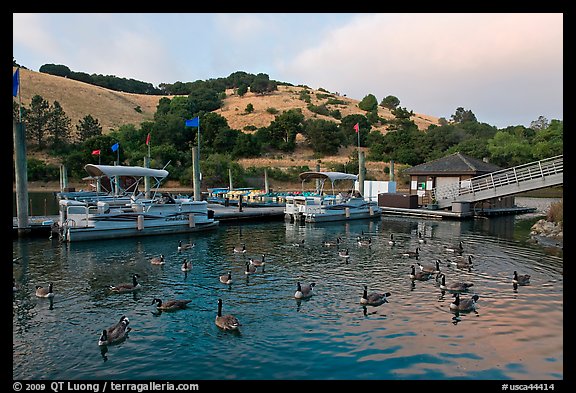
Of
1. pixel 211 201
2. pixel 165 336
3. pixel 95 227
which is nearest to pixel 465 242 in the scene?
pixel 165 336

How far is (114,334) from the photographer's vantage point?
515 inches

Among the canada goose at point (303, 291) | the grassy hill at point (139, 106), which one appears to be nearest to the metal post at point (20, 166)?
the canada goose at point (303, 291)

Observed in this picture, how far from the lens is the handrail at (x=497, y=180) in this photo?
40.6 m

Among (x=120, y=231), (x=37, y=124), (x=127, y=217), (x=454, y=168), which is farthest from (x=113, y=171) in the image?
(x=37, y=124)

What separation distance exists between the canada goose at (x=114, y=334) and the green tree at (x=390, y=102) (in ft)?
514

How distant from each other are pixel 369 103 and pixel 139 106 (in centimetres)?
7480

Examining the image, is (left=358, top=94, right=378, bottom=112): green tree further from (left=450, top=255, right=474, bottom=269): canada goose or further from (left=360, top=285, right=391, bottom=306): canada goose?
(left=360, top=285, right=391, bottom=306): canada goose

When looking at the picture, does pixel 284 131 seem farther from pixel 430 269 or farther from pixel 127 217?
pixel 430 269

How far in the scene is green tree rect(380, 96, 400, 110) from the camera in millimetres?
161125

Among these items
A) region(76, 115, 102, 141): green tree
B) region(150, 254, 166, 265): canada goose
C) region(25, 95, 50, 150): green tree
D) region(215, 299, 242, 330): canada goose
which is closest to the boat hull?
region(150, 254, 166, 265): canada goose

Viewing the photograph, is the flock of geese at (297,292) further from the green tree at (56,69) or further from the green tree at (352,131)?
the green tree at (56,69)
